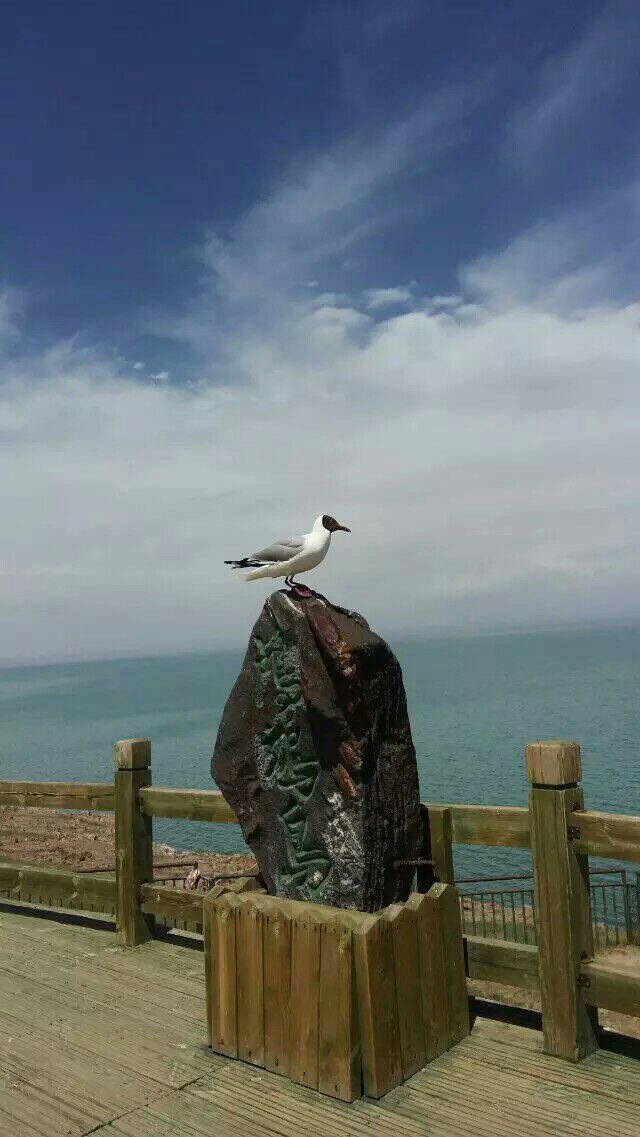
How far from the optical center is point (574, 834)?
385cm

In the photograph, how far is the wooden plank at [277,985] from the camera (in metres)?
3.85

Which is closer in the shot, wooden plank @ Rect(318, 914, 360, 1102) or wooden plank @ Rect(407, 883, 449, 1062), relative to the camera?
wooden plank @ Rect(318, 914, 360, 1102)

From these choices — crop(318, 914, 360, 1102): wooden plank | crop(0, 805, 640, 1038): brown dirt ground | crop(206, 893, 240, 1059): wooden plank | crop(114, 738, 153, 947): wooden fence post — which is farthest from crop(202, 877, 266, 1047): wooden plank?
crop(0, 805, 640, 1038): brown dirt ground

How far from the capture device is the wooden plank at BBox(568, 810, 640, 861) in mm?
3652

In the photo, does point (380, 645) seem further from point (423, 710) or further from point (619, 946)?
point (423, 710)

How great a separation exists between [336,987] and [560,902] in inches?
44.7

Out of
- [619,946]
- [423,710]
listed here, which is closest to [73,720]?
[423,710]

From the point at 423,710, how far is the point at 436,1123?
8975 centimetres

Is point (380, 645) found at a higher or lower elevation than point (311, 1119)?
higher

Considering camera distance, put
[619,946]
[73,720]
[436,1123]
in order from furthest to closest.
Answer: [73,720]
[619,946]
[436,1123]

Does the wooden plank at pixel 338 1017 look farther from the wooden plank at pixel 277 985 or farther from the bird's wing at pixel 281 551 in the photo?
the bird's wing at pixel 281 551

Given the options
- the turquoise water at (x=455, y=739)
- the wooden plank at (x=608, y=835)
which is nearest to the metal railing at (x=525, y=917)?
the wooden plank at (x=608, y=835)

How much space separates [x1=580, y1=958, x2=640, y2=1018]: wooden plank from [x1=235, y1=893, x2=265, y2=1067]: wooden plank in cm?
156

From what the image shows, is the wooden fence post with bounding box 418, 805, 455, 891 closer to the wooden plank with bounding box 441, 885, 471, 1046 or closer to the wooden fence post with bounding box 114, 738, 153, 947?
the wooden plank with bounding box 441, 885, 471, 1046
